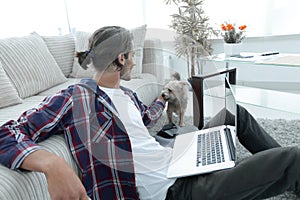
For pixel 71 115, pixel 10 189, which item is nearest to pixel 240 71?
pixel 71 115

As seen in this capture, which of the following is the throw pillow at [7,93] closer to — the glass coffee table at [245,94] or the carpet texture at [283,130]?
the glass coffee table at [245,94]

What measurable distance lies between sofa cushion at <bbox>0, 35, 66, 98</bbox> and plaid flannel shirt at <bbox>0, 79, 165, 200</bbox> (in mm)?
852

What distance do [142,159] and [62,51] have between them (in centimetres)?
139

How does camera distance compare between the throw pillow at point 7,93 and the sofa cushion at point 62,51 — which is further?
the sofa cushion at point 62,51

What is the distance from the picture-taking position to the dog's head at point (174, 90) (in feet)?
2.94

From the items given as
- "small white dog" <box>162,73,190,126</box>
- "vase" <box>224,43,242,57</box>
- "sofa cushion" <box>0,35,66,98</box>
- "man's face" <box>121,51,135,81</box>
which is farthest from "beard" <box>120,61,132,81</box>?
"vase" <box>224,43,242,57</box>

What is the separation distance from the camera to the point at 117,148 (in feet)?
2.45

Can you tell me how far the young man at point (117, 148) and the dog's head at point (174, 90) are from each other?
0.15 metres

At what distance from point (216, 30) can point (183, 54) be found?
1.87m

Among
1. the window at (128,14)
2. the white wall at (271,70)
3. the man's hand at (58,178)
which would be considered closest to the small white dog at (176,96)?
the man's hand at (58,178)

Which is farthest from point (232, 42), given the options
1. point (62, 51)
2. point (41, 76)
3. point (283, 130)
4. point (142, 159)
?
point (142, 159)

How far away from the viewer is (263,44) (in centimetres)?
264

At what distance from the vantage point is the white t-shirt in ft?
2.57

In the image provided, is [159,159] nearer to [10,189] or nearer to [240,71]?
[10,189]
